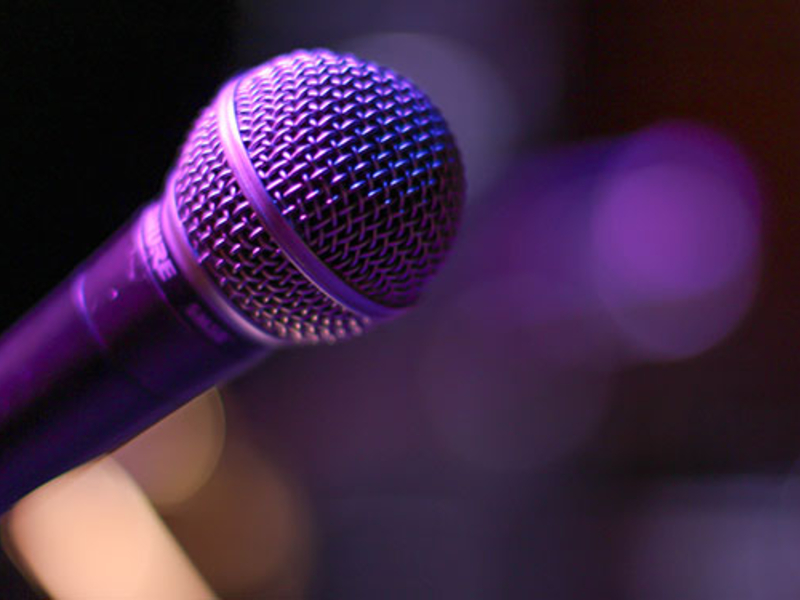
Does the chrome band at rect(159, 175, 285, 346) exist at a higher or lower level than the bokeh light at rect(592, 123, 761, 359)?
higher

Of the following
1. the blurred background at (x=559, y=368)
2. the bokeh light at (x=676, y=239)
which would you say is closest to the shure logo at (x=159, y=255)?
the blurred background at (x=559, y=368)

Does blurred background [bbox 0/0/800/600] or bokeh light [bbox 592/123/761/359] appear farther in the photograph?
bokeh light [bbox 592/123/761/359]

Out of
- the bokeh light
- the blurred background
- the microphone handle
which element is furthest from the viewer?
the bokeh light

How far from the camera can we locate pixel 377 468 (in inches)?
100

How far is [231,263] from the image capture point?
17.6 inches

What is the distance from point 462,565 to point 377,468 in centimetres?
47

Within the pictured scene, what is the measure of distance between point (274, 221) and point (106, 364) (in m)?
0.14

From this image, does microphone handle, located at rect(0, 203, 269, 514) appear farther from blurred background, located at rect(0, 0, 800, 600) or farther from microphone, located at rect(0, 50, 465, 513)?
blurred background, located at rect(0, 0, 800, 600)

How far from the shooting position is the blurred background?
234 centimetres

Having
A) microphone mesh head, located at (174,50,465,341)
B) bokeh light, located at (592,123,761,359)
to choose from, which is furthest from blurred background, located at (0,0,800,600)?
microphone mesh head, located at (174,50,465,341)

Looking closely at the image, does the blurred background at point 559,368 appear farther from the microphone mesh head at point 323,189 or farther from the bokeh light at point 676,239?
the microphone mesh head at point 323,189

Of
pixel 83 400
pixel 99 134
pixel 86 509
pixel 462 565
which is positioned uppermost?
pixel 99 134

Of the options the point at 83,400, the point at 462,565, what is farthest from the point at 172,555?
the point at 462,565

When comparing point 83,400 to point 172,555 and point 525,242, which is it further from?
point 525,242
